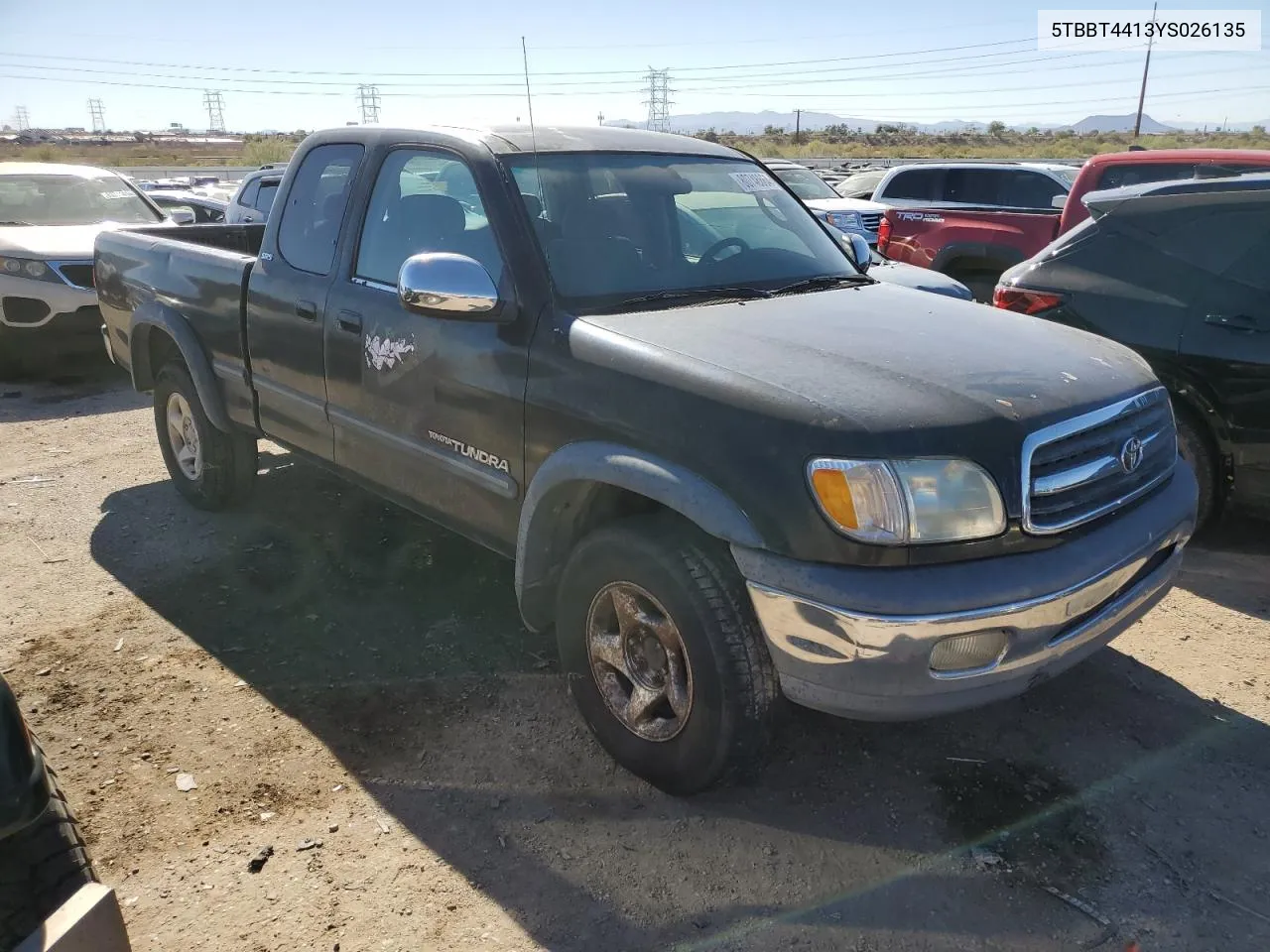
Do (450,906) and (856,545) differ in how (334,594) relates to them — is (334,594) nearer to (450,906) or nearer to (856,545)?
(450,906)

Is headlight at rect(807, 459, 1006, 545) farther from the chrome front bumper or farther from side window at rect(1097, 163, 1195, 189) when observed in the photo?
side window at rect(1097, 163, 1195, 189)

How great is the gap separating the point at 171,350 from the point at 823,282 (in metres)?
3.65

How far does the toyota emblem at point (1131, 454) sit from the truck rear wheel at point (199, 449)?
13.7 feet

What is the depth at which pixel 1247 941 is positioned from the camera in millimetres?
2369

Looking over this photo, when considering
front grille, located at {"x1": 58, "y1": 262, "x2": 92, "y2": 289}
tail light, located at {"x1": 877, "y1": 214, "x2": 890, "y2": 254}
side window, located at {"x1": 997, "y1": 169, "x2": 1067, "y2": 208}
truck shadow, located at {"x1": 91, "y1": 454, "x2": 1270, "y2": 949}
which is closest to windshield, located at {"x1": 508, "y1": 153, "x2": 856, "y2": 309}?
truck shadow, located at {"x1": 91, "y1": 454, "x2": 1270, "y2": 949}

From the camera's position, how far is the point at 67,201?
372 inches

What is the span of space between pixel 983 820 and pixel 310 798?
2067 millimetres

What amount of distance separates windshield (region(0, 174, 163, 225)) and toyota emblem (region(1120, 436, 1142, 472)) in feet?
31.1

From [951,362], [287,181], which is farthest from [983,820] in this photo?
[287,181]

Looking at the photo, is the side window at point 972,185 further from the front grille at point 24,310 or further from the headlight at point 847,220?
the front grille at point 24,310

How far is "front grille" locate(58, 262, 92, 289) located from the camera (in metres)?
8.33


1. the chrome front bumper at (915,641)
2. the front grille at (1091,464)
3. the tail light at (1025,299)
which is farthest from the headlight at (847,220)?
the chrome front bumper at (915,641)

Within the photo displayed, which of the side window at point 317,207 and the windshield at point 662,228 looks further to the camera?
the side window at point 317,207

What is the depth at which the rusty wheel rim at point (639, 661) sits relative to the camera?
2766 millimetres
